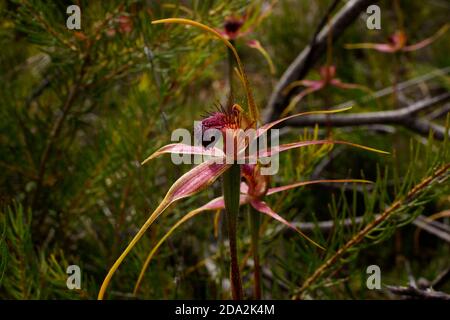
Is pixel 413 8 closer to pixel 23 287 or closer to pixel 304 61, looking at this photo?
pixel 304 61

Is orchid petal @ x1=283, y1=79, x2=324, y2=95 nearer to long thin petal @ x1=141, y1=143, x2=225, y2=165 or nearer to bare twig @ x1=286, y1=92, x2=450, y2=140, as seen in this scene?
bare twig @ x1=286, y1=92, x2=450, y2=140

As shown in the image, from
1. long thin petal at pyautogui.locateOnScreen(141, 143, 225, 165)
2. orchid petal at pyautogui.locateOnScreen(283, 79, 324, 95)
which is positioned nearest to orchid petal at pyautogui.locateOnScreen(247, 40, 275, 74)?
orchid petal at pyautogui.locateOnScreen(283, 79, 324, 95)

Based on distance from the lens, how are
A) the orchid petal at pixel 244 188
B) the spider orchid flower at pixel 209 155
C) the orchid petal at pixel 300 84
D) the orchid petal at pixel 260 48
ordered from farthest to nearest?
the orchid petal at pixel 300 84 < the orchid petal at pixel 260 48 < the orchid petal at pixel 244 188 < the spider orchid flower at pixel 209 155

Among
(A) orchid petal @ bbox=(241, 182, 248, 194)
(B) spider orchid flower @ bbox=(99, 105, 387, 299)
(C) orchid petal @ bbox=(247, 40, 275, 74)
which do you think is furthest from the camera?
(C) orchid petal @ bbox=(247, 40, 275, 74)

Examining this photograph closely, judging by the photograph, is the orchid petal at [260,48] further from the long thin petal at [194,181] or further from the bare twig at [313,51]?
the long thin petal at [194,181]

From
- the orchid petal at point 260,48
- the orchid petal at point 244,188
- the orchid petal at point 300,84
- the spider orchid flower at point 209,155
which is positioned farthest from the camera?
the orchid petal at point 300,84

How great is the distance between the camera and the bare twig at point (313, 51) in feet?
2.86

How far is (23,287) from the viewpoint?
56 cm

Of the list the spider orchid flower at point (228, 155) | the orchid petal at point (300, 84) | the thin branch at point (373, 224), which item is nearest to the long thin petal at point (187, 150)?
the spider orchid flower at point (228, 155)

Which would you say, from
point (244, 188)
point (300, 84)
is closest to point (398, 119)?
point (300, 84)

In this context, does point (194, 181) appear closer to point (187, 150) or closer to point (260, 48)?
point (187, 150)

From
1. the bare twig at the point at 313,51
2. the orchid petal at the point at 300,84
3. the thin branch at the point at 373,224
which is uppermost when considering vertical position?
the bare twig at the point at 313,51

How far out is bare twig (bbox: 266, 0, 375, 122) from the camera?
873mm
